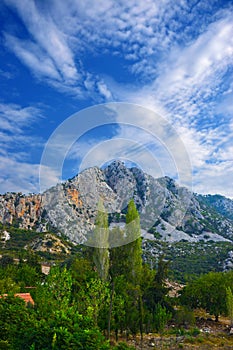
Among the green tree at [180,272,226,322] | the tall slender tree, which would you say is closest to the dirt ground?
the green tree at [180,272,226,322]

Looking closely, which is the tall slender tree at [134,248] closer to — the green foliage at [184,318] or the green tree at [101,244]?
the green tree at [101,244]

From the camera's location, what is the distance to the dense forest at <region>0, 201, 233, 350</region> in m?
7.04

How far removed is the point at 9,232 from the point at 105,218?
57473mm

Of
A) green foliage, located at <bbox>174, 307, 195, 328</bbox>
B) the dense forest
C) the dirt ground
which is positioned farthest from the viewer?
green foliage, located at <bbox>174, 307, 195, 328</bbox>

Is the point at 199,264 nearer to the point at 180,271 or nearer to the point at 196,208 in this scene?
the point at 180,271

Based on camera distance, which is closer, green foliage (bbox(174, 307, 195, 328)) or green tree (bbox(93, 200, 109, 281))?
green tree (bbox(93, 200, 109, 281))

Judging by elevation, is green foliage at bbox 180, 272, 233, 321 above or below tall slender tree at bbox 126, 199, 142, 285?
below

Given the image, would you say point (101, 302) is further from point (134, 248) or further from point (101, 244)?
point (134, 248)

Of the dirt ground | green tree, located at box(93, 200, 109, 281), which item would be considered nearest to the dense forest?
green tree, located at box(93, 200, 109, 281)

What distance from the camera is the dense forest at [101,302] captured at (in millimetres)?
7043

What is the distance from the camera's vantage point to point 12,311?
908cm

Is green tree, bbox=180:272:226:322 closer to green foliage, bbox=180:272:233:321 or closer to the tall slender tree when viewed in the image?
green foliage, bbox=180:272:233:321

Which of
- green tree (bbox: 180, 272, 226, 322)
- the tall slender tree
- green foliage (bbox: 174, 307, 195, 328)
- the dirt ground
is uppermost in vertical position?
the tall slender tree

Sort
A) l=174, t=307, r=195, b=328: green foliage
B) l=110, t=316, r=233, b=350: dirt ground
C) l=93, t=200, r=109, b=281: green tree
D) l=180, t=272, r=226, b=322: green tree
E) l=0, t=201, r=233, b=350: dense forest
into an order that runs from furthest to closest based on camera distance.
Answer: l=180, t=272, r=226, b=322: green tree
l=174, t=307, r=195, b=328: green foliage
l=93, t=200, r=109, b=281: green tree
l=110, t=316, r=233, b=350: dirt ground
l=0, t=201, r=233, b=350: dense forest
